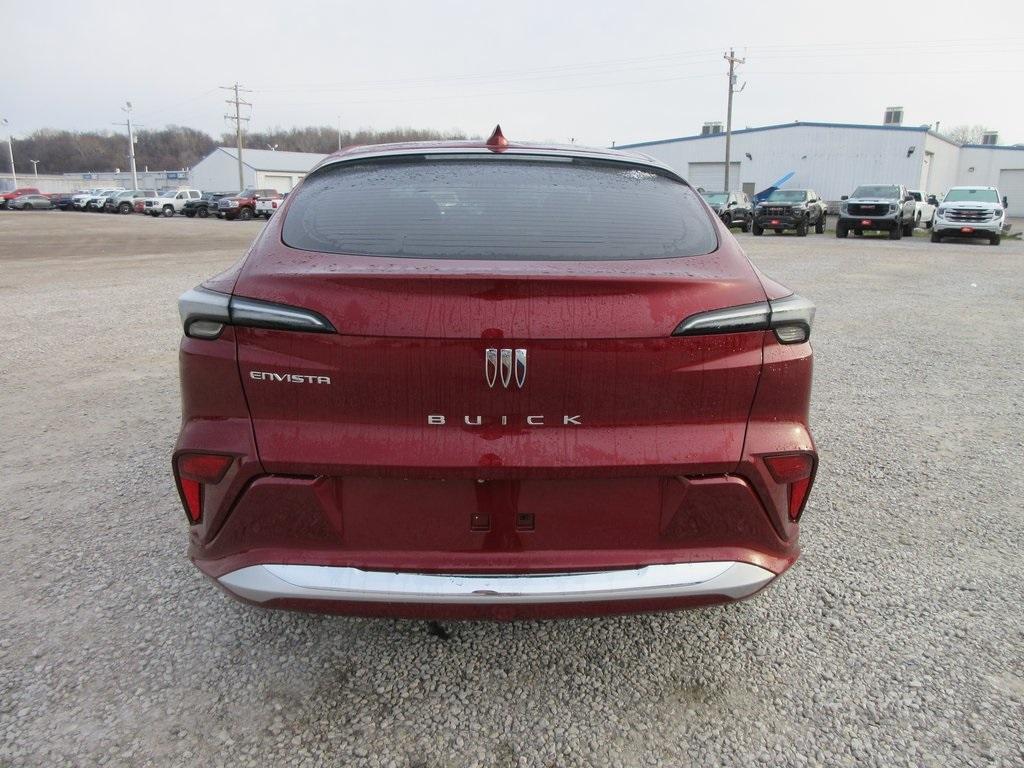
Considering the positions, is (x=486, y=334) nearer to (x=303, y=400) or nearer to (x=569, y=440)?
(x=569, y=440)

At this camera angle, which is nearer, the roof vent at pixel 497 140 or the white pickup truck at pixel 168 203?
the roof vent at pixel 497 140

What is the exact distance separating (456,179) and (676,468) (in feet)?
4.22

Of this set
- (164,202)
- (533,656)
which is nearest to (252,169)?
(164,202)

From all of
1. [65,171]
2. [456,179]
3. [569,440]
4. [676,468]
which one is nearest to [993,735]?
[676,468]

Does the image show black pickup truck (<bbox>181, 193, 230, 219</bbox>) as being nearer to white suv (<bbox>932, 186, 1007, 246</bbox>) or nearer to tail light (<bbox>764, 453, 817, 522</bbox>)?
white suv (<bbox>932, 186, 1007, 246</bbox>)

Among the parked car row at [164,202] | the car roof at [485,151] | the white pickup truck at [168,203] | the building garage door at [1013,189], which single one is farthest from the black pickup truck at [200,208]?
the building garage door at [1013,189]

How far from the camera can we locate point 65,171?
128000 millimetres

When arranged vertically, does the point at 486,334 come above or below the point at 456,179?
below

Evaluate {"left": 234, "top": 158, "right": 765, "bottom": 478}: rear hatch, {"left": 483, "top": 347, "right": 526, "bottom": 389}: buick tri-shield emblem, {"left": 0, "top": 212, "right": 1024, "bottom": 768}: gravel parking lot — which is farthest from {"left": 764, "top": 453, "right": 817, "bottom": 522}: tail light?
{"left": 483, "top": 347, "right": 526, "bottom": 389}: buick tri-shield emblem

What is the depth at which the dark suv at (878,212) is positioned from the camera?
26219 millimetres

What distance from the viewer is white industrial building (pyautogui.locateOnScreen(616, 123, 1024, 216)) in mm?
46906

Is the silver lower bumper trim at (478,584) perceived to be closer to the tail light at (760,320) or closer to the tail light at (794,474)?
the tail light at (794,474)

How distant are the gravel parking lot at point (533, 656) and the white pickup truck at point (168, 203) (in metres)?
50.8

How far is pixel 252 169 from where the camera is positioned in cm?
7975
